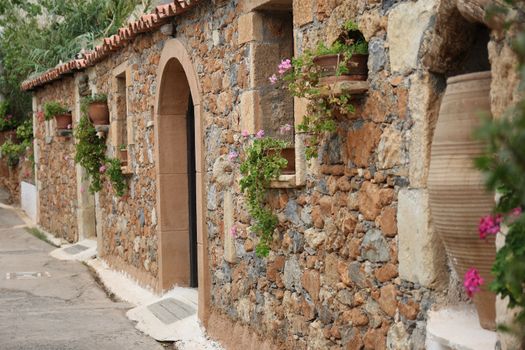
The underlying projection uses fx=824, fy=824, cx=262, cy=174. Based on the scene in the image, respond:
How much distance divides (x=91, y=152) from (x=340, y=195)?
7.18 metres

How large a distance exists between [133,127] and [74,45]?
8083 millimetres

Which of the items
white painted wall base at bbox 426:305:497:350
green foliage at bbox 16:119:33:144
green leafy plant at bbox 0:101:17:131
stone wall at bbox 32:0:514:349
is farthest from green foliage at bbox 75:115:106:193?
green leafy plant at bbox 0:101:17:131

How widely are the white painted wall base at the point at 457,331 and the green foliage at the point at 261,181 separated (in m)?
1.87

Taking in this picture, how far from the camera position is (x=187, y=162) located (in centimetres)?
821

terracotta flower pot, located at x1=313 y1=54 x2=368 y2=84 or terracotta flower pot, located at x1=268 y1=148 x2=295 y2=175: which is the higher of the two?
terracotta flower pot, located at x1=313 y1=54 x2=368 y2=84

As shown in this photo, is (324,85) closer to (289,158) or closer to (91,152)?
(289,158)

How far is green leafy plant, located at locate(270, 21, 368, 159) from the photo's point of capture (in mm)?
4098

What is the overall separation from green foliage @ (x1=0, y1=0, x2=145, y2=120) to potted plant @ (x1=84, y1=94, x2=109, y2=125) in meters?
5.32

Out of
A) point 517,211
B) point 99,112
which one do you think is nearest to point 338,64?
point 517,211

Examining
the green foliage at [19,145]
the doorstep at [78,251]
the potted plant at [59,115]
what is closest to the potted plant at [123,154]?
the doorstep at [78,251]

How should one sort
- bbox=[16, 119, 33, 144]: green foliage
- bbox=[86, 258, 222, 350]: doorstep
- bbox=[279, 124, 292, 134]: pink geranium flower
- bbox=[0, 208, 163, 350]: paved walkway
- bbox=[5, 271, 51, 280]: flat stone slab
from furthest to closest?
1. bbox=[16, 119, 33, 144]: green foliage
2. bbox=[5, 271, 51, 280]: flat stone slab
3. bbox=[86, 258, 222, 350]: doorstep
4. bbox=[0, 208, 163, 350]: paved walkway
5. bbox=[279, 124, 292, 134]: pink geranium flower

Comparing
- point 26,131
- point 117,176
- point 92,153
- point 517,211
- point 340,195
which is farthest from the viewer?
point 26,131

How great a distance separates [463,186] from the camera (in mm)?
3057

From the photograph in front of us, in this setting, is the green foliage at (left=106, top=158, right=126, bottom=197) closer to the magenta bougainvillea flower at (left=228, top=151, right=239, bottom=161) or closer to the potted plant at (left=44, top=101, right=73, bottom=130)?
the potted plant at (left=44, top=101, right=73, bottom=130)
